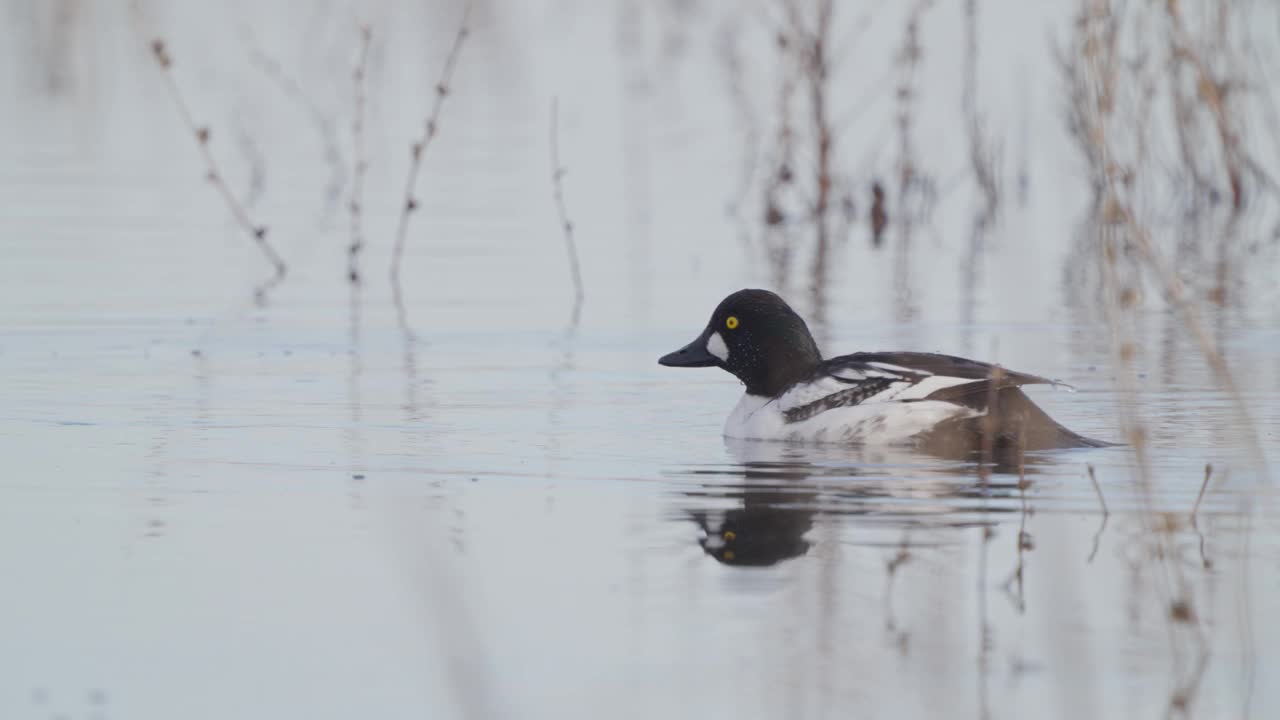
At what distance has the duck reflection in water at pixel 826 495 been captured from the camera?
6676 millimetres

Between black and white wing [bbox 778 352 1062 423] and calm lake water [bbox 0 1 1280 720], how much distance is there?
0.29 metres

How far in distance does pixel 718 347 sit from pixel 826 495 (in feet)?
7.35

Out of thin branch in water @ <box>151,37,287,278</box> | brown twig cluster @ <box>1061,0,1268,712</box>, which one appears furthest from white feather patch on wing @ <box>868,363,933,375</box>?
thin branch in water @ <box>151,37,287,278</box>

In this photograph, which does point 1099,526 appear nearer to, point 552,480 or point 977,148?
point 552,480

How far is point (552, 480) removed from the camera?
7840mm

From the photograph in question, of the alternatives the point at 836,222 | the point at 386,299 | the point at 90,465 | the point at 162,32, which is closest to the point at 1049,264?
the point at 836,222

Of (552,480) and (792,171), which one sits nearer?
(552,480)

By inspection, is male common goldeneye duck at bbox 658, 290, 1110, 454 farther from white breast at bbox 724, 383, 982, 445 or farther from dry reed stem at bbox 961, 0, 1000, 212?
dry reed stem at bbox 961, 0, 1000, 212

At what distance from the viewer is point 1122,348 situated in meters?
5.22

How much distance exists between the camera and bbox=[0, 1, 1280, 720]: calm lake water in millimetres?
5188

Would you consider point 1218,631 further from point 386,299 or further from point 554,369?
point 386,299

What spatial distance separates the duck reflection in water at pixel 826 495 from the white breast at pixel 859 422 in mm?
89

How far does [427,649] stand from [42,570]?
1414 mm

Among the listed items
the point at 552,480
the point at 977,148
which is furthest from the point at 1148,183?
the point at 552,480
